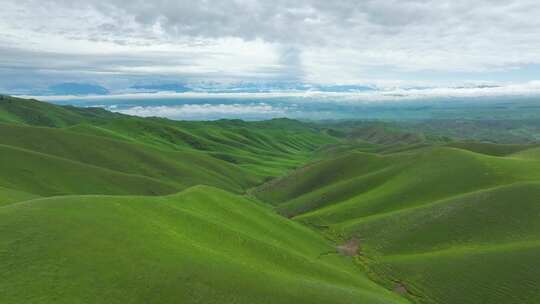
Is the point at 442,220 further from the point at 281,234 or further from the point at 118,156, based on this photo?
the point at 118,156

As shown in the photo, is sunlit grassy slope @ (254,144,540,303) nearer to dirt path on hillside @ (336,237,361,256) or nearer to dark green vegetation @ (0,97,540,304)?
dark green vegetation @ (0,97,540,304)

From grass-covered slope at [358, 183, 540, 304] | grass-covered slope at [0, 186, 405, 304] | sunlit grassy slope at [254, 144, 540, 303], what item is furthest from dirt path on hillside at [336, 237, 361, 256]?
grass-covered slope at [0, 186, 405, 304]

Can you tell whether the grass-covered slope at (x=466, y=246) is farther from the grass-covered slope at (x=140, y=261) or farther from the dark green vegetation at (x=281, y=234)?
the grass-covered slope at (x=140, y=261)

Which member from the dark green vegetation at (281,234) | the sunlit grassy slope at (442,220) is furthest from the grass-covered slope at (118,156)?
the sunlit grassy slope at (442,220)

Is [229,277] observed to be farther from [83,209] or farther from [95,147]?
[95,147]

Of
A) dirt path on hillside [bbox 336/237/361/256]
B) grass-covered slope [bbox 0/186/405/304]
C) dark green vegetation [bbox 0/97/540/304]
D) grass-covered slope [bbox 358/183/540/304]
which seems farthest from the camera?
dirt path on hillside [bbox 336/237/361/256]

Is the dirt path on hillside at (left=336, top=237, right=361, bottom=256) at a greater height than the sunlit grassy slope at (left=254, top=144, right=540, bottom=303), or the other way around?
the sunlit grassy slope at (left=254, top=144, right=540, bottom=303)

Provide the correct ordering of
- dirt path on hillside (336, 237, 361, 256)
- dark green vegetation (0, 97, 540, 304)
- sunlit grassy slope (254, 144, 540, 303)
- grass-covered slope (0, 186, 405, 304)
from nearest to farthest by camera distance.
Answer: grass-covered slope (0, 186, 405, 304), dark green vegetation (0, 97, 540, 304), sunlit grassy slope (254, 144, 540, 303), dirt path on hillside (336, 237, 361, 256)
